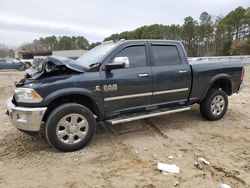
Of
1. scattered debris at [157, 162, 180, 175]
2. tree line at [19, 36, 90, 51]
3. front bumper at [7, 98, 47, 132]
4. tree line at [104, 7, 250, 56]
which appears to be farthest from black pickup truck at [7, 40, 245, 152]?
tree line at [19, 36, 90, 51]

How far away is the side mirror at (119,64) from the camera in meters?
4.83

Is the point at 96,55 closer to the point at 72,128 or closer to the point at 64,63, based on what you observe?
the point at 64,63

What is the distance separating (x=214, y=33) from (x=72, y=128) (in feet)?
172

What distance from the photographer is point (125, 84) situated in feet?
16.6

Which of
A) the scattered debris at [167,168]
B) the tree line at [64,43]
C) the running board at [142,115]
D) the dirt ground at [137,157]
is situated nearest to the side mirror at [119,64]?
the running board at [142,115]

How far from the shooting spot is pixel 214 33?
2064 inches

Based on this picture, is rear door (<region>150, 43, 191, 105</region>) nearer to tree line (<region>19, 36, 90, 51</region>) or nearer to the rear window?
the rear window

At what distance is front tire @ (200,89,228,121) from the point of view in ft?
20.9

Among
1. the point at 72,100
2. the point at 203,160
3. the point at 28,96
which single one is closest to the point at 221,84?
the point at 203,160

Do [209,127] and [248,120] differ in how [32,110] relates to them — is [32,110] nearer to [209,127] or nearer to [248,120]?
[209,127]

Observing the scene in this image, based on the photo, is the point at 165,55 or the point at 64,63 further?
the point at 165,55

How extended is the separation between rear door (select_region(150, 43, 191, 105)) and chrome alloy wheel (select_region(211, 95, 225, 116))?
87cm

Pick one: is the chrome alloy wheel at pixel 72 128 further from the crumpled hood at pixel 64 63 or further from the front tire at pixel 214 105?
the front tire at pixel 214 105

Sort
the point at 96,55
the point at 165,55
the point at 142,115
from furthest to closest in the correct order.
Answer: the point at 165,55 → the point at 96,55 → the point at 142,115
